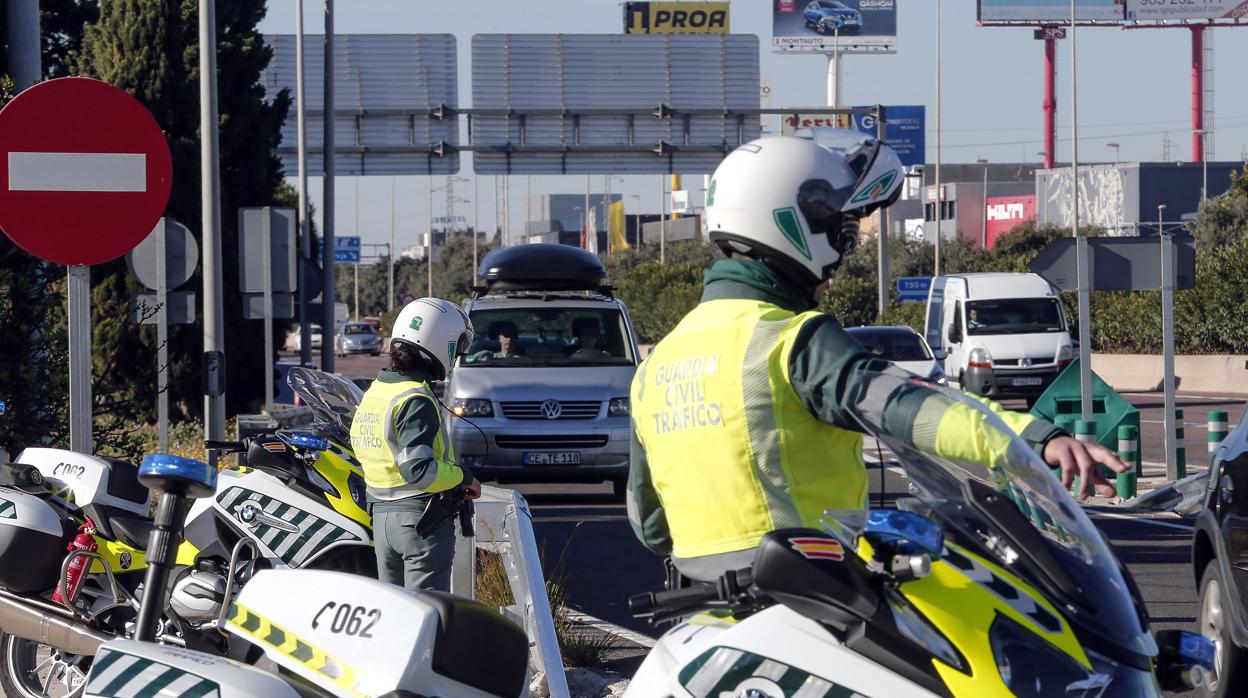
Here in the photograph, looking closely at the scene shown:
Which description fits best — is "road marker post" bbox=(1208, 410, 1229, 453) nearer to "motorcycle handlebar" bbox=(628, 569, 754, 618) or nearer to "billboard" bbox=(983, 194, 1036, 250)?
"motorcycle handlebar" bbox=(628, 569, 754, 618)

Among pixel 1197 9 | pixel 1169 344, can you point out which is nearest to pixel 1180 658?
pixel 1169 344

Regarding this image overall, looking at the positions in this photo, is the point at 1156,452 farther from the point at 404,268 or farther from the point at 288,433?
the point at 404,268

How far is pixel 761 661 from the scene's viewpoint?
9.11 feet

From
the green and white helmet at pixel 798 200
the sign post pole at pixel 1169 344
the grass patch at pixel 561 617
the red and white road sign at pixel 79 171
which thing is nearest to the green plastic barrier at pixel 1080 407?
the sign post pole at pixel 1169 344

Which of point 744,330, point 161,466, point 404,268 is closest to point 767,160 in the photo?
point 744,330

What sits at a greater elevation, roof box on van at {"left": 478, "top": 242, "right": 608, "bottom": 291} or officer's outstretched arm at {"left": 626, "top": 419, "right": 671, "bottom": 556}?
roof box on van at {"left": 478, "top": 242, "right": 608, "bottom": 291}

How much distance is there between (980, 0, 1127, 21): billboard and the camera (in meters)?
76.6

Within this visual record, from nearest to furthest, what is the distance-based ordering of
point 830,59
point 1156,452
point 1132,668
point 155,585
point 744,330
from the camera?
point 1132,668
point 744,330
point 155,585
point 1156,452
point 830,59

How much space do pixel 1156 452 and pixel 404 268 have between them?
11101 centimetres

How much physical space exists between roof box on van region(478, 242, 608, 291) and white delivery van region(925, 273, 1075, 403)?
13.4 metres

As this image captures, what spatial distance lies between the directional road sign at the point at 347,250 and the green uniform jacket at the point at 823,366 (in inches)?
2879

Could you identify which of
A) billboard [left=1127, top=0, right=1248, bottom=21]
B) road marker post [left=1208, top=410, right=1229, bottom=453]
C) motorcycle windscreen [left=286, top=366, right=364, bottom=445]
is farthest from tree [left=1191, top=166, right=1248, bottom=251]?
motorcycle windscreen [left=286, top=366, right=364, bottom=445]

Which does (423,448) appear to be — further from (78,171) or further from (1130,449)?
(1130,449)

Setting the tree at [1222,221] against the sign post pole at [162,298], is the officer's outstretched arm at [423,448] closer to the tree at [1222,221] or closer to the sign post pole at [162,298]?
the sign post pole at [162,298]
